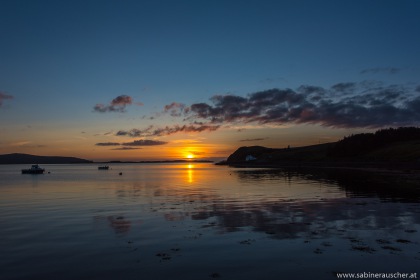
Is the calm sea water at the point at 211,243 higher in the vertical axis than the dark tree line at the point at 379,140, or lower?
lower

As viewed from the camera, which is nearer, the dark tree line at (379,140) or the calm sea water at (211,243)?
the calm sea water at (211,243)

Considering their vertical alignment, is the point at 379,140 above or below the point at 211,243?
above

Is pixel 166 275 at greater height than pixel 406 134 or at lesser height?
lesser

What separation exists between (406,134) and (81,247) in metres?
210

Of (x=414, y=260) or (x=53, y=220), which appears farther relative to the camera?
(x=53, y=220)

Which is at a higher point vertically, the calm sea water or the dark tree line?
the dark tree line

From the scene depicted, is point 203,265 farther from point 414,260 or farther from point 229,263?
point 414,260

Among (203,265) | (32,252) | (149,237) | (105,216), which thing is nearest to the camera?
(203,265)

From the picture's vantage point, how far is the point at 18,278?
1488 centimetres

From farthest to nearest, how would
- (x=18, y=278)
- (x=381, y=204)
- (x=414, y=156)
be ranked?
(x=414, y=156) → (x=381, y=204) → (x=18, y=278)

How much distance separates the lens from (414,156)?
443 ft

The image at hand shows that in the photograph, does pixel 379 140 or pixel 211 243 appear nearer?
pixel 211 243

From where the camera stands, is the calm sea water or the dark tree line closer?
the calm sea water

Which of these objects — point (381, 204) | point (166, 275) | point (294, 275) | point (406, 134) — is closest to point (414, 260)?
point (294, 275)
